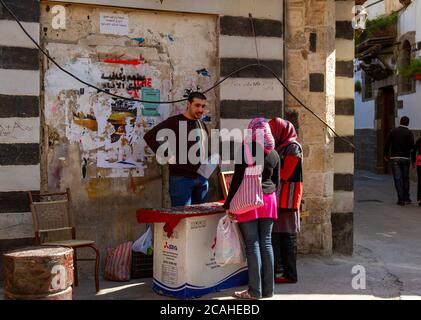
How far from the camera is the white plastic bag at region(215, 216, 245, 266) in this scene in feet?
17.3

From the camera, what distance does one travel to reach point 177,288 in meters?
5.35

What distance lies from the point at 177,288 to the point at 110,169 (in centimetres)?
172

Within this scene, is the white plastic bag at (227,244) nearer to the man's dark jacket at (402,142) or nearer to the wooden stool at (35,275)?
the wooden stool at (35,275)

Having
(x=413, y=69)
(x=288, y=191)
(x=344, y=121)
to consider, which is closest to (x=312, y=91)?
(x=344, y=121)

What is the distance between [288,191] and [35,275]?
9.10 feet

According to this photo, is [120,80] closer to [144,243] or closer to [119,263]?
[144,243]

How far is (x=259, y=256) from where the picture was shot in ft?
17.6

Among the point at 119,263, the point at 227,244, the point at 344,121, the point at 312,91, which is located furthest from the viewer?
the point at 344,121

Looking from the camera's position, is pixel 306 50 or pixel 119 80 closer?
pixel 119 80

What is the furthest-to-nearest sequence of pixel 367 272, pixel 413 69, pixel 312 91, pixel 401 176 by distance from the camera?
pixel 413 69, pixel 401 176, pixel 312 91, pixel 367 272

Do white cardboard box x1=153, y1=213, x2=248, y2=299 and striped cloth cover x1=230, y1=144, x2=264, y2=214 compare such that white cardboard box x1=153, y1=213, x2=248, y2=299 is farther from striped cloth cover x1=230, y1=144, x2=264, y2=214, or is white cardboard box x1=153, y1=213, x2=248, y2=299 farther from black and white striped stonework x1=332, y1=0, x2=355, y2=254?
black and white striped stonework x1=332, y1=0, x2=355, y2=254

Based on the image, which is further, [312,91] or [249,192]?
[312,91]
